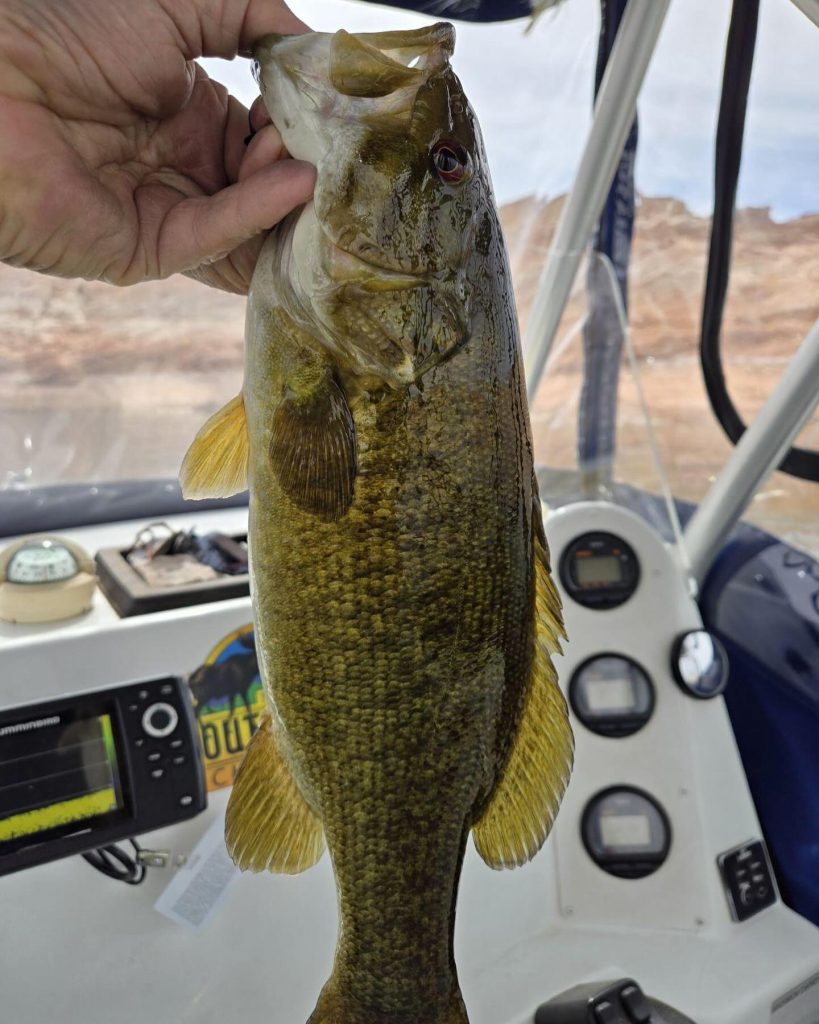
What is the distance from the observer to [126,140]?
109cm

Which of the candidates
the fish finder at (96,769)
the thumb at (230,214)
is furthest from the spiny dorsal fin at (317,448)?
the fish finder at (96,769)

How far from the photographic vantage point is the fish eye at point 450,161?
958 millimetres

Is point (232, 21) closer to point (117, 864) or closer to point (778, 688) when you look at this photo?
point (117, 864)

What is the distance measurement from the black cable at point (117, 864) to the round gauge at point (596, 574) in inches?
53.5

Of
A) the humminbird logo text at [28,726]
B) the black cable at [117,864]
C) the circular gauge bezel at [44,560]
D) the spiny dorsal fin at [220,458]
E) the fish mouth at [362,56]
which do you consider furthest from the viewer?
the circular gauge bezel at [44,560]

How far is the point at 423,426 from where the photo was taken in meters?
0.98

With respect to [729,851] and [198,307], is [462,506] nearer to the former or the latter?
[729,851]

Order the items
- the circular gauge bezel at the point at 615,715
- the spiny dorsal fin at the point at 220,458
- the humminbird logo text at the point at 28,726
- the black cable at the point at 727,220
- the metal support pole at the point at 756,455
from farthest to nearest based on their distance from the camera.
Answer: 1. the black cable at the point at 727,220
2. the circular gauge bezel at the point at 615,715
3. the metal support pole at the point at 756,455
4. the humminbird logo text at the point at 28,726
5. the spiny dorsal fin at the point at 220,458

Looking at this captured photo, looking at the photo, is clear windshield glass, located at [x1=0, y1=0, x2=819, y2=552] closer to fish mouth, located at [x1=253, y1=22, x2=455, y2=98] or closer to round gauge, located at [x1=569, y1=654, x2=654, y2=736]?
round gauge, located at [x1=569, y1=654, x2=654, y2=736]

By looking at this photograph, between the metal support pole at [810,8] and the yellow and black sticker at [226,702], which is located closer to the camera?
the metal support pole at [810,8]

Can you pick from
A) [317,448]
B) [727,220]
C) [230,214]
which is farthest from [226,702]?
[727,220]

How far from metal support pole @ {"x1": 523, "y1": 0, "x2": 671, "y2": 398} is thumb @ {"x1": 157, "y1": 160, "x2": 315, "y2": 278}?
1.81 metres

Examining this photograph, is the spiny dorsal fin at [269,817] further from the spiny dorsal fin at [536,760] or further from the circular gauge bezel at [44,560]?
the circular gauge bezel at [44,560]

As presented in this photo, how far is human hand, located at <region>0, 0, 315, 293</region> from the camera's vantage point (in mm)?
939
